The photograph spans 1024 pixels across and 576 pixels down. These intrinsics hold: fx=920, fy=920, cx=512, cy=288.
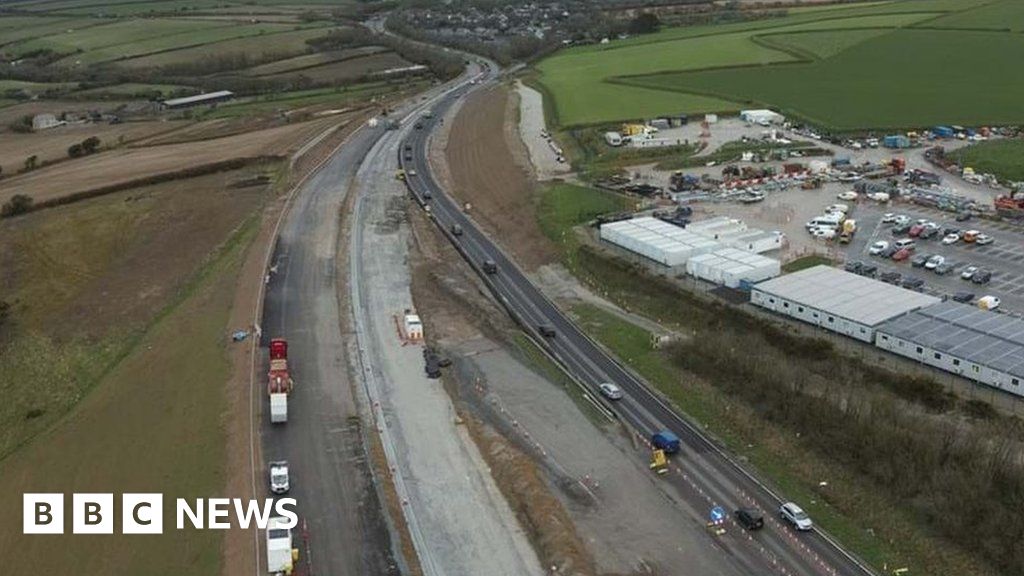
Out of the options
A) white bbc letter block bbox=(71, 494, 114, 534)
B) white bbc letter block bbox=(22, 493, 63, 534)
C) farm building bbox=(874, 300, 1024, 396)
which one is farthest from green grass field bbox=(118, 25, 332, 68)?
farm building bbox=(874, 300, 1024, 396)

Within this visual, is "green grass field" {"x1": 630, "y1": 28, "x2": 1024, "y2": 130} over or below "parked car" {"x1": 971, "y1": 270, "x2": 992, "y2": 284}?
over

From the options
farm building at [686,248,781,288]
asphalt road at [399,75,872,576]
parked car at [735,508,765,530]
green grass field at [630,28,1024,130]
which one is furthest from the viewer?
green grass field at [630,28,1024,130]

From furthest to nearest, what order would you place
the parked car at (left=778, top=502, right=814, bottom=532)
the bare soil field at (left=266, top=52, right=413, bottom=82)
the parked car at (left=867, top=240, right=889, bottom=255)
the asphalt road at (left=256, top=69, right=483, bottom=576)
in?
the bare soil field at (left=266, top=52, right=413, bottom=82), the parked car at (left=867, top=240, right=889, bottom=255), the parked car at (left=778, top=502, right=814, bottom=532), the asphalt road at (left=256, top=69, right=483, bottom=576)

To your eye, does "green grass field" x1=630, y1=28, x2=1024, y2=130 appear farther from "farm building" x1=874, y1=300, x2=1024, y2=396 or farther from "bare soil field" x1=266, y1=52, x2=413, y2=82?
"bare soil field" x1=266, y1=52, x2=413, y2=82

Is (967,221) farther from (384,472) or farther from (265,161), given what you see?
(265,161)

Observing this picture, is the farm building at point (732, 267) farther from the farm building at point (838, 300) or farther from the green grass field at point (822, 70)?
the green grass field at point (822, 70)

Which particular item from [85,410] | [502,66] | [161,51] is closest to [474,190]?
[85,410]
